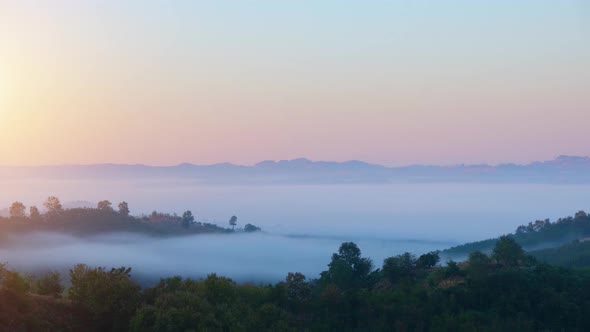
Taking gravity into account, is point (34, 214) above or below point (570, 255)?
above

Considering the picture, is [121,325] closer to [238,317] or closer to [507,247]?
[238,317]

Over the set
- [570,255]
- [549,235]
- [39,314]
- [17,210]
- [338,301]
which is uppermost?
[17,210]

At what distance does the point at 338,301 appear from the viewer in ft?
113

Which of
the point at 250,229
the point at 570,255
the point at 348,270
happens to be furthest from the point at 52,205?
the point at 570,255

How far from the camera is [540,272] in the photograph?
3994 cm

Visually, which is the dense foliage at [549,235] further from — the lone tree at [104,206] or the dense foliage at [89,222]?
the lone tree at [104,206]

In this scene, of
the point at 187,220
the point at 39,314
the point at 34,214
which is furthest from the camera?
the point at 187,220

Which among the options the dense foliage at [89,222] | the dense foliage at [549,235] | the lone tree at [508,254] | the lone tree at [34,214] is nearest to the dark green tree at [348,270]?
the lone tree at [508,254]

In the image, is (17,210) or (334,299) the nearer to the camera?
(334,299)

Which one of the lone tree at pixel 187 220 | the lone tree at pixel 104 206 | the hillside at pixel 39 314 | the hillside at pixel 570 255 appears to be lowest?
the hillside at pixel 570 255

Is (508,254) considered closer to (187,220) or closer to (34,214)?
(34,214)

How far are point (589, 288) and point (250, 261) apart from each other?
7784 centimetres

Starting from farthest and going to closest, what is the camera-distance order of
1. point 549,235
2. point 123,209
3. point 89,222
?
point 123,209, point 89,222, point 549,235

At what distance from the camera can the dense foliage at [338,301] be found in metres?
28.8
